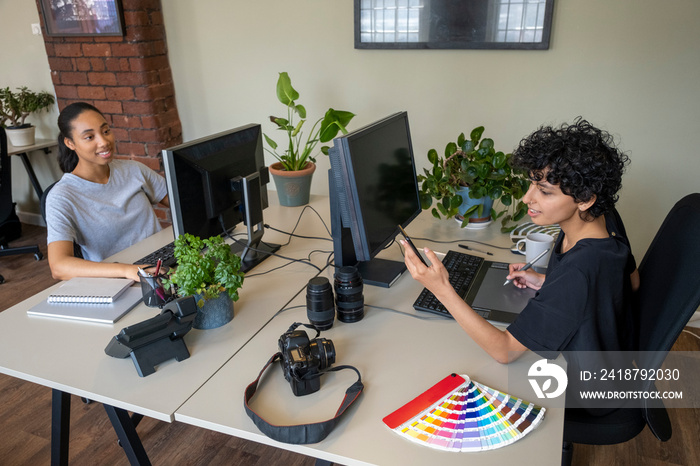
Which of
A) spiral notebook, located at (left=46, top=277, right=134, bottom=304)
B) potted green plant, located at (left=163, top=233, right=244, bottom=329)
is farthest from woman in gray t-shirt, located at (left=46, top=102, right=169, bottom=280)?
potted green plant, located at (left=163, top=233, right=244, bottom=329)

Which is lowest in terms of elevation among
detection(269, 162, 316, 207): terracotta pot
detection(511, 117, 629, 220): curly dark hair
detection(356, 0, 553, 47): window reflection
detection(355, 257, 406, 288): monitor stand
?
detection(355, 257, 406, 288): monitor stand

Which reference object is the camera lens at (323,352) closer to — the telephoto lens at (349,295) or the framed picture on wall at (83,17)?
the telephoto lens at (349,295)

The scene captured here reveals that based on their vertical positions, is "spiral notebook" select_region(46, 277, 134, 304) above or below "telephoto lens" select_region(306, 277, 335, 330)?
below

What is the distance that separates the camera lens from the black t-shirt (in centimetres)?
41

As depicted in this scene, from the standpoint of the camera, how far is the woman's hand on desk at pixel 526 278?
4.94ft

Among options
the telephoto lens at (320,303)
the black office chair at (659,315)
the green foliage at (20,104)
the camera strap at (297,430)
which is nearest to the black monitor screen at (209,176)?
the telephoto lens at (320,303)

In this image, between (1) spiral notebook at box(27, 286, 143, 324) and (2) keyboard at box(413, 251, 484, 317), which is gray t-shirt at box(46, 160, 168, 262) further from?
(2) keyboard at box(413, 251, 484, 317)

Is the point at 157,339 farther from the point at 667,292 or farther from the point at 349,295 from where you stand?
the point at 667,292

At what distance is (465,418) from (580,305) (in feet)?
1.21

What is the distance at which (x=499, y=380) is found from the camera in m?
1.13

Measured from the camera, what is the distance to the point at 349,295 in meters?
1.33

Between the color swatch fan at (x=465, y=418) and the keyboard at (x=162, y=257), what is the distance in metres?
1.01

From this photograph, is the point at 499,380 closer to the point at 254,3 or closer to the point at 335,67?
the point at 335,67

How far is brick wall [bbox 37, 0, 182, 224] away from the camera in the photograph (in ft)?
10.0
